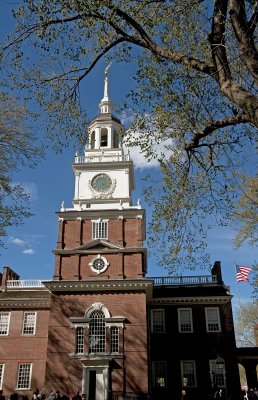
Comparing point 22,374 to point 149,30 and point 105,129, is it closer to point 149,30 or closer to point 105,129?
point 105,129

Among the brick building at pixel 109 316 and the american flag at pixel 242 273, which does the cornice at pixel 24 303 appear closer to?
the brick building at pixel 109 316

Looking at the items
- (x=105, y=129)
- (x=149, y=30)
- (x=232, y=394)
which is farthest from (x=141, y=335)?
(x=149, y=30)

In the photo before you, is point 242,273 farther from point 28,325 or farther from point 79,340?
point 28,325

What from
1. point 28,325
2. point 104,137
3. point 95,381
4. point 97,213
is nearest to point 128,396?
point 95,381

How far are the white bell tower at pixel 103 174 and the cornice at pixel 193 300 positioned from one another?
7.90 metres

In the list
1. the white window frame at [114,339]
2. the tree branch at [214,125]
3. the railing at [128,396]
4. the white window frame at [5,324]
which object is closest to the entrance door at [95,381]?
the railing at [128,396]

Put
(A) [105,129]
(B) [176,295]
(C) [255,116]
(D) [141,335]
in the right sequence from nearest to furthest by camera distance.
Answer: (C) [255,116]
(D) [141,335]
(B) [176,295]
(A) [105,129]

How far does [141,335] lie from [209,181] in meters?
17.7

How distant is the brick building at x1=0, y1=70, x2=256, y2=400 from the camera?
25250mm

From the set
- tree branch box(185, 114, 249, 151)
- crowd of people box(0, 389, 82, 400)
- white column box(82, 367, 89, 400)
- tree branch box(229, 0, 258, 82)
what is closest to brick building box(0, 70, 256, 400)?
white column box(82, 367, 89, 400)

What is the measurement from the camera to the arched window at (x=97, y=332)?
2589cm

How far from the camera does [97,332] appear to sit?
26344 mm

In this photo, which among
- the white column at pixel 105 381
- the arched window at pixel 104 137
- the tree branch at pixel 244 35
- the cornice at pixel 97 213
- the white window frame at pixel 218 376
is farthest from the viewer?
the arched window at pixel 104 137

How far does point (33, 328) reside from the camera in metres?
30.3
